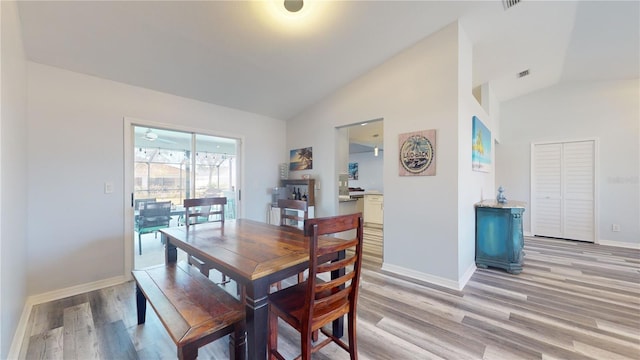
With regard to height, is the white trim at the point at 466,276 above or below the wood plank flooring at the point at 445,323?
above

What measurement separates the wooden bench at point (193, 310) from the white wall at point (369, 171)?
702 cm

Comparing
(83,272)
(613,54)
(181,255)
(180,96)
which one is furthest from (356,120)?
(613,54)

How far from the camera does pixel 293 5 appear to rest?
2.26 metres

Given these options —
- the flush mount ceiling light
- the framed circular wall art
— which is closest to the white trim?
the framed circular wall art

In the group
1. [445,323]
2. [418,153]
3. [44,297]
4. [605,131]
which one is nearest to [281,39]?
[418,153]

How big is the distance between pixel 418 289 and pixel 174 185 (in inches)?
140

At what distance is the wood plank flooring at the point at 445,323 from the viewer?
5.65ft

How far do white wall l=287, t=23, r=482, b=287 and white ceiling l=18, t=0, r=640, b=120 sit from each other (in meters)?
0.24

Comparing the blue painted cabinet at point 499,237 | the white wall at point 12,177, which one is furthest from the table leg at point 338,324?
the blue painted cabinet at point 499,237

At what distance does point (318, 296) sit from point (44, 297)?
9.79ft

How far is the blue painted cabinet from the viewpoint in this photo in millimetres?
3115

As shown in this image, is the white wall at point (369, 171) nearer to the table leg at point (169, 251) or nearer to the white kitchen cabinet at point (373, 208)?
the white kitchen cabinet at point (373, 208)

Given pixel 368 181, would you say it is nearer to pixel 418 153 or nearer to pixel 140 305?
pixel 418 153

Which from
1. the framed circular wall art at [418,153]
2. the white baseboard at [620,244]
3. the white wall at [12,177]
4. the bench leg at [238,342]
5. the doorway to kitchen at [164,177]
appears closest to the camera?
the bench leg at [238,342]
